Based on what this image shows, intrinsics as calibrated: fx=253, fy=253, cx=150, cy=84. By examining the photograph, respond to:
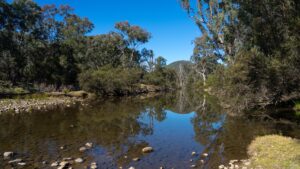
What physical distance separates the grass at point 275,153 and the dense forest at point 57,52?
29931 millimetres

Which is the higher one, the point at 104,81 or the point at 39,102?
the point at 104,81

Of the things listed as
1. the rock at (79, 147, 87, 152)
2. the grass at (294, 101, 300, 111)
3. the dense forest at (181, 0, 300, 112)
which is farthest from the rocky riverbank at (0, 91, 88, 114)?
the grass at (294, 101, 300, 111)

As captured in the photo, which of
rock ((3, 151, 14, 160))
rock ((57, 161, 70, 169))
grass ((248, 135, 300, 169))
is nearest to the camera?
grass ((248, 135, 300, 169))

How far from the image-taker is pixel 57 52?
152 ft

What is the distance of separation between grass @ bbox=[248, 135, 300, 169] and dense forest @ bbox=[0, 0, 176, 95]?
29931 mm

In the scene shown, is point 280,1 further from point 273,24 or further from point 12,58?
point 12,58

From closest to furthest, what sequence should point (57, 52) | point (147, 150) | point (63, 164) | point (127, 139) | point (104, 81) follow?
point (63, 164) < point (147, 150) < point (127, 139) < point (104, 81) < point (57, 52)

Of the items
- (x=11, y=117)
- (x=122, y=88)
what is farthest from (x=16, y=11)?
(x=11, y=117)

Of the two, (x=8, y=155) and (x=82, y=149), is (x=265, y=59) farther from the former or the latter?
(x=8, y=155)

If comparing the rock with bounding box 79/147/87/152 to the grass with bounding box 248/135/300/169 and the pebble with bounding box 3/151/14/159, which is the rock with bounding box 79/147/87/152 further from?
the grass with bounding box 248/135/300/169

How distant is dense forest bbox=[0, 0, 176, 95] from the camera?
3819 cm

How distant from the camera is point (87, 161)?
342 inches

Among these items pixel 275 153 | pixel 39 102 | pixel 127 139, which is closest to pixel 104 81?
pixel 39 102

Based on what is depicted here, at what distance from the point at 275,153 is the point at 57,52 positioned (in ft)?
145
